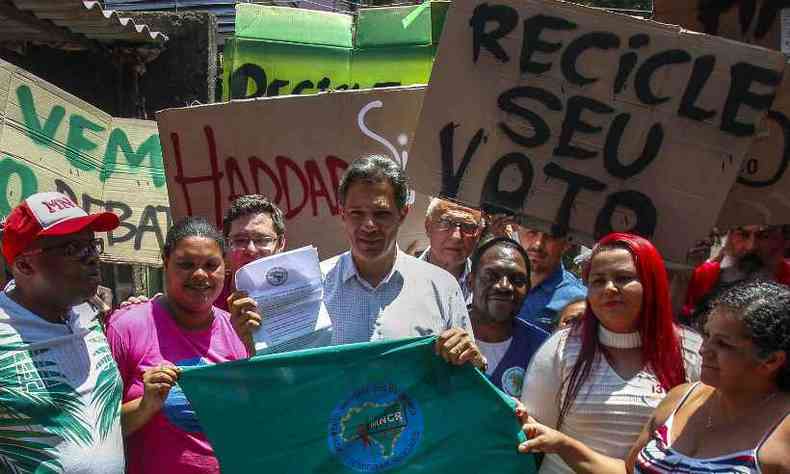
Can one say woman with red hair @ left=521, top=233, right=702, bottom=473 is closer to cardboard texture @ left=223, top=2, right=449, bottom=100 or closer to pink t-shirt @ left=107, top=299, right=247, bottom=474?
pink t-shirt @ left=107, top=299, right=247, bottom=474

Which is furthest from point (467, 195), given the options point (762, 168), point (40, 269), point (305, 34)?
point (305, 34)

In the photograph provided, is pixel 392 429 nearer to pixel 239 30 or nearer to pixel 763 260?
pixel 763 260

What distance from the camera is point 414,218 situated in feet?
15.4

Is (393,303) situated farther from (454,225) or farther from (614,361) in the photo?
(454,225)

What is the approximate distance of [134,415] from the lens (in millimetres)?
2900

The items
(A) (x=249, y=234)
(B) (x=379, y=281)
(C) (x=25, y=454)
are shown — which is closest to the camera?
(C) (x=25, y=454)

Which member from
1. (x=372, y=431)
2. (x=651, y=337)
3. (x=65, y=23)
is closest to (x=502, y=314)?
(x=651, y=337)

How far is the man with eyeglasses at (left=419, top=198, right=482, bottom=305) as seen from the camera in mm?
4359

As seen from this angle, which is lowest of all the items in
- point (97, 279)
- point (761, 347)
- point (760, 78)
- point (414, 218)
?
point (414, 218)

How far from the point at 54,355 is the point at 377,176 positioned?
116 centimetres

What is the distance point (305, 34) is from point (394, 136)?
162 centimetres

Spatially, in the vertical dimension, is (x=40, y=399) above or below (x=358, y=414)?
above

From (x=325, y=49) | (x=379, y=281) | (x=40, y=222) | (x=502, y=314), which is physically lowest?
(x=502, y=314)

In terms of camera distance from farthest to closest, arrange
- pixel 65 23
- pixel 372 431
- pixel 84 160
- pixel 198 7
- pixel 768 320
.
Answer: pixel 198 7 < pixel 65 23 < pixel 84 160 < pixel 372 431 < pixel 768 320
